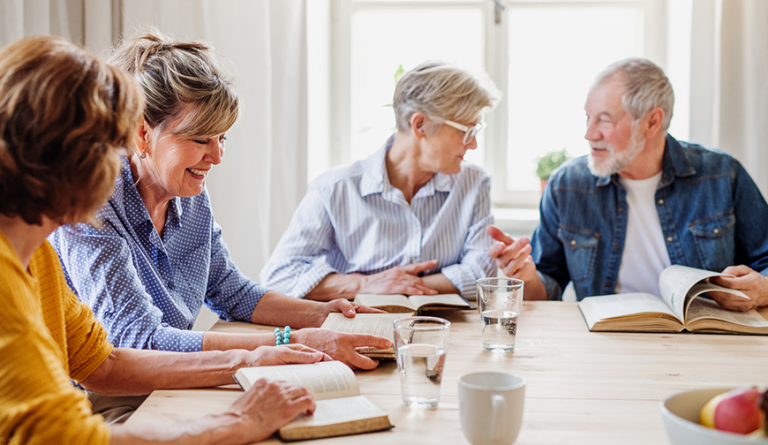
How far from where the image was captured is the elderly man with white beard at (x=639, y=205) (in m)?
1.98

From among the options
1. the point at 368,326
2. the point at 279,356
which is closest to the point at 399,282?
the point at 368,326

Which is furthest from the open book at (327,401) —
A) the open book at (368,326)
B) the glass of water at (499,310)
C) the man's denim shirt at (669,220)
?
the man's denim shirt at (669,220)

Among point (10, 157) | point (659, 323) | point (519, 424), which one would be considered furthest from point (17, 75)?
point (659, 323)

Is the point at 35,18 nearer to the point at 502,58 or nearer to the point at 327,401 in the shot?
the point at 327,401

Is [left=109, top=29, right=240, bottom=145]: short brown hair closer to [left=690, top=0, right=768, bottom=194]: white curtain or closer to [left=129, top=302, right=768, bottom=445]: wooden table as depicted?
Result: [left=129, top=302, right=768, bottom=445]: wooden table

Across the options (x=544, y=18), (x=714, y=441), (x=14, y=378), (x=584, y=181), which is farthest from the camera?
(x=544, y=18)

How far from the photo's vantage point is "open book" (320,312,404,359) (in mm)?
1132

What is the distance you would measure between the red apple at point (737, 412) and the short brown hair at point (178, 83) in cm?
107

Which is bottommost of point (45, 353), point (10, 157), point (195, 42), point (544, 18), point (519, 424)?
point (519, 424)

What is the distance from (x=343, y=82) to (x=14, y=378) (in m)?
2.67

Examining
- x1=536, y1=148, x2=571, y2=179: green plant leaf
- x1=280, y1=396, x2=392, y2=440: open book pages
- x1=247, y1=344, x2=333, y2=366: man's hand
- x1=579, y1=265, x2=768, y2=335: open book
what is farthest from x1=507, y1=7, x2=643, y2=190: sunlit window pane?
x1=280, y1=396, x2=392, y2=440: open book pages

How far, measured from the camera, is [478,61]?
314cm

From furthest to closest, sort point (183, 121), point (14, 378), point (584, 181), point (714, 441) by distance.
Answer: point (584, 181) < point (183, 121) < point (14, 378) < point (714, 441)

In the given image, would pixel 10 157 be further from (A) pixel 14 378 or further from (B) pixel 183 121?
(B) pixel 183 121
